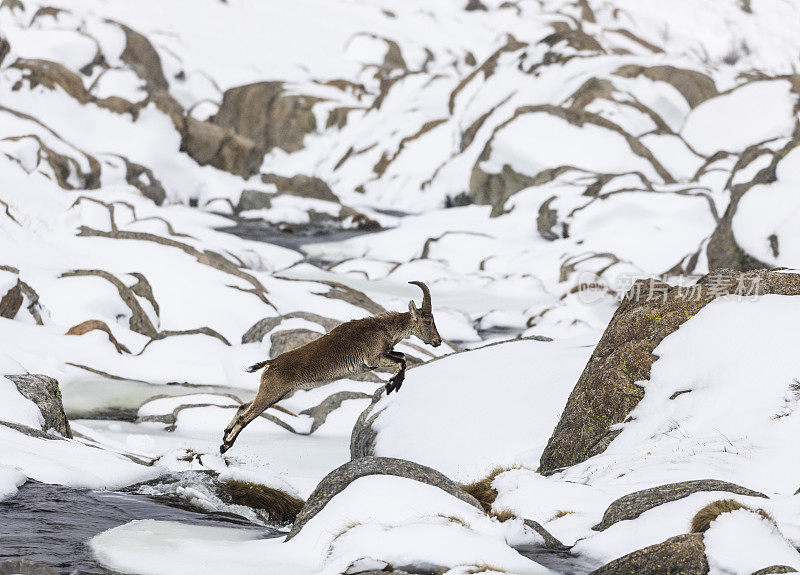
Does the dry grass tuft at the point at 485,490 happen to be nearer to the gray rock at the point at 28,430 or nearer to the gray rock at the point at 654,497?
the gray rock at the point at 654,497

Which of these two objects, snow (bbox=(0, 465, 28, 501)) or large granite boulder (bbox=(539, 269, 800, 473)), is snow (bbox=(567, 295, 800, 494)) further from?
snow (bbox=(0, 465, 28, 501))

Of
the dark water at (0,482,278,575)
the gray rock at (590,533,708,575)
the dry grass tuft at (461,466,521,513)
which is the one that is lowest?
the dark water at (0,482,278,575)

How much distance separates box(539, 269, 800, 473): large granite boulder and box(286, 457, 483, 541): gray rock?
9.06 feet

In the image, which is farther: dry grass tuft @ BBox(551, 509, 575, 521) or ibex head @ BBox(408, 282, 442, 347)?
ibex head @ BBox(408, 282, 442, 347)

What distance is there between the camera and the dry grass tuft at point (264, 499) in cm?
913

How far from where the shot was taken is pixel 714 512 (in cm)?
550

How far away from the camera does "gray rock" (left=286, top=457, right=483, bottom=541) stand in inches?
265

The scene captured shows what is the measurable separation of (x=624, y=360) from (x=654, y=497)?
3351mm

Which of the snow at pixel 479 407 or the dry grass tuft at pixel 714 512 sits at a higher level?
the snow at pixel 479 407

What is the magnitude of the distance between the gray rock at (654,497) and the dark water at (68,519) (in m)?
2.87

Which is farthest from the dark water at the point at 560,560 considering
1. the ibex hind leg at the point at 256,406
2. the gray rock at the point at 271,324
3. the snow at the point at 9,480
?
the gray rock at the point at 271,324

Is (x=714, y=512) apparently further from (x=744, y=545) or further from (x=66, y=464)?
(x=66, y=464)

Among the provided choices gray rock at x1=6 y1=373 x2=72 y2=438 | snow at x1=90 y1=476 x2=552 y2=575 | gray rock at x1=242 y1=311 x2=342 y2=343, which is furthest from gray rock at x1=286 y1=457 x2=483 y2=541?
gray rock at x1=242 y1=311 x2=342 y2=343

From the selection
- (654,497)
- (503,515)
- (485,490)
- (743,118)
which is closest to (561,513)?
(503,515)
